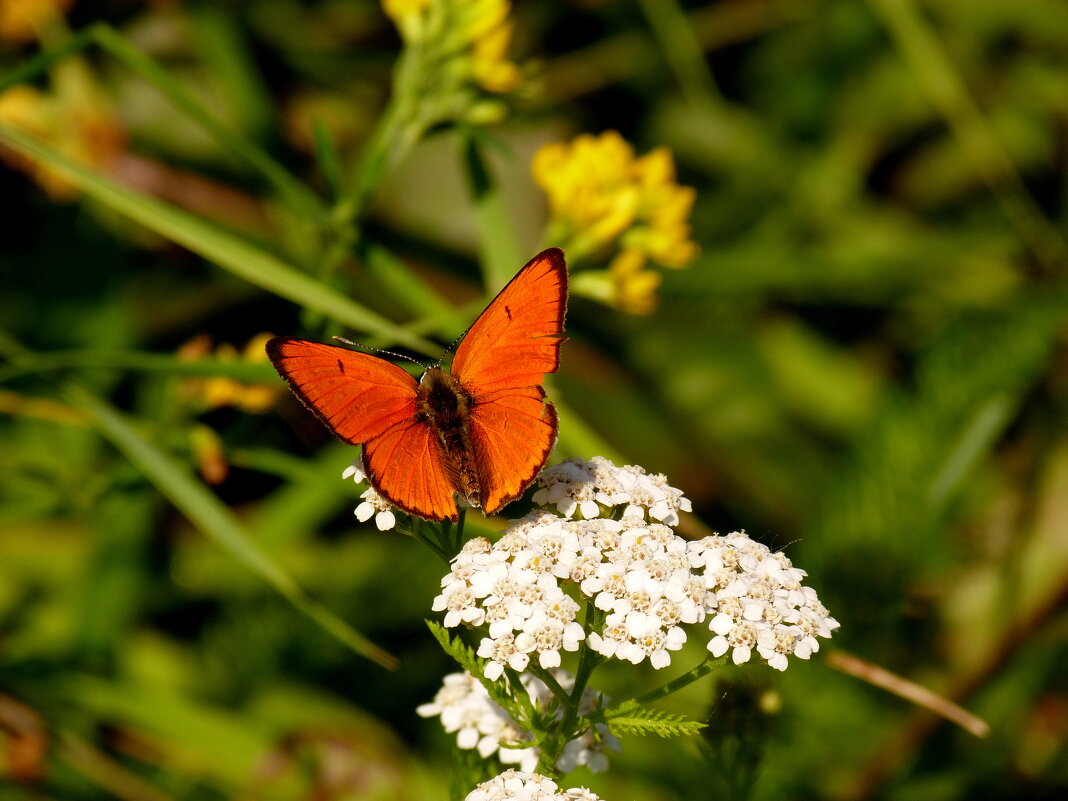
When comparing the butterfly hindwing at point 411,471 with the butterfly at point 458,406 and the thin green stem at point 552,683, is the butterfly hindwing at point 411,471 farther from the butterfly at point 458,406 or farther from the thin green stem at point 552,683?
the thin green stem at point 552,683

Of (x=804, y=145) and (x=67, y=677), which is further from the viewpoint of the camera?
(x=804, y=145)

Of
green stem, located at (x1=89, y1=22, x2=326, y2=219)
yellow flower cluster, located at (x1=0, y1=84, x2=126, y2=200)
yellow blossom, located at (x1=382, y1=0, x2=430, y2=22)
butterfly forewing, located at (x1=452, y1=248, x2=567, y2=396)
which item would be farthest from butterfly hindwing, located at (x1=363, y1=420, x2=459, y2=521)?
yellow flower cluster, located at (x1=0, y1=84, x2=126, y2=200)

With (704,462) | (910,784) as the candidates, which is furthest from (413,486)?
(704,462)

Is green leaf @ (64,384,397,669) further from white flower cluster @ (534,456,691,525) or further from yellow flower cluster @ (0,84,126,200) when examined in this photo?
yellow flower cluster @ (0,84,126,200)

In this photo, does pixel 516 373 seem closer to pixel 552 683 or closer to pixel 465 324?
pixel 552 683

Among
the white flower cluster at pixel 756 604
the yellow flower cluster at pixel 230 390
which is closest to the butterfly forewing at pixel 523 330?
the white flower cluster at pixel 756 604

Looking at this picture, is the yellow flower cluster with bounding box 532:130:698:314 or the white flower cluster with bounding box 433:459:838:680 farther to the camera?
the yellow flower cluster with bounding box 532:130:698:314

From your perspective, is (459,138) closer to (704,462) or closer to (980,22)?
(704,462)
